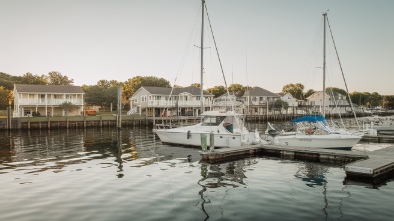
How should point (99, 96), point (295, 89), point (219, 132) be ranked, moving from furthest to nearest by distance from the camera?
point (295, 89) < point (99, 96) < point (219, 132)

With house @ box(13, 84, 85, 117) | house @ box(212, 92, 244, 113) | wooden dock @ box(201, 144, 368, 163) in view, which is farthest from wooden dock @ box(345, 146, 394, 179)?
house @ box(13, 84, 85, 117)

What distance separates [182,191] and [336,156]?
12276 millimetres

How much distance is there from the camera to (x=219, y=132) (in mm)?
25969

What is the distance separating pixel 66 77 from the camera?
111m

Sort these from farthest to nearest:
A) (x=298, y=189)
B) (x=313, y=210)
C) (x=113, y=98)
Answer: (x=113, y=98) < (x=298, y=189) < (x=313, y=210)

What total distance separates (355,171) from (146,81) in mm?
97883

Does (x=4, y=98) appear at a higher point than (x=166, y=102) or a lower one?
higher

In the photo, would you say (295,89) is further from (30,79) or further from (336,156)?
(336,156)

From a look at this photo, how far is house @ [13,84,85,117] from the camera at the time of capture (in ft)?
194

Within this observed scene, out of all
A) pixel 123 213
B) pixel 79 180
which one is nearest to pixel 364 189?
pixel 123 213

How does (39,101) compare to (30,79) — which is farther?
(30,79)

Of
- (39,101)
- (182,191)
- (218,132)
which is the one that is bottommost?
(182,191)

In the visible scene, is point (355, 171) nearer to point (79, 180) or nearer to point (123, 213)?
point (123, 213)

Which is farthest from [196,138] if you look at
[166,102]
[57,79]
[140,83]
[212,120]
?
[57,79]
